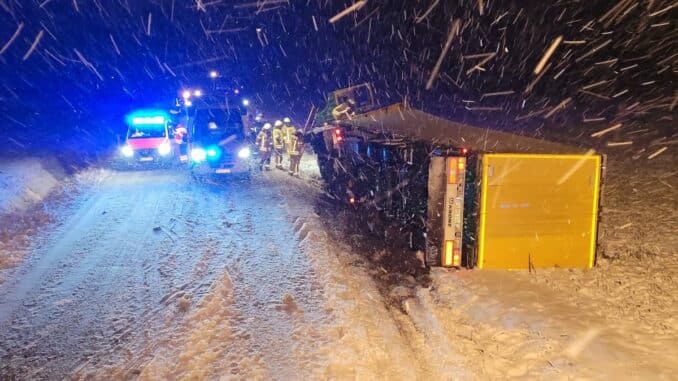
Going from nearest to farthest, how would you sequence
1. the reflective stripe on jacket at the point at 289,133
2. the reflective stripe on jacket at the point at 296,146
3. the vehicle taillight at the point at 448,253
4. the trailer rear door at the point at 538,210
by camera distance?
the trailer rear door at the point at 538,210, the vehicle taillight at the point at 448,253, the reflective stripe on jacket at the point at 296,146, the reflective stripe on jacket at the point at 289,133

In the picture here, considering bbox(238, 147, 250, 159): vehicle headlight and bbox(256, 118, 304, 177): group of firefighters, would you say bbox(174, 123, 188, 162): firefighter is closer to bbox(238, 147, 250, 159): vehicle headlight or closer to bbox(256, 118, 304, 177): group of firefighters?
bbox(238, 147, 250, 159): vehicle headlight

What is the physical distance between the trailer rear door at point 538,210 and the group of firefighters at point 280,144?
9.55 m

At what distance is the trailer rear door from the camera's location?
6617 mm

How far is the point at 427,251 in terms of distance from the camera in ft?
23.2

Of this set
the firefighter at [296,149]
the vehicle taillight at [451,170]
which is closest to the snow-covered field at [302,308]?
the vehicle taillight at [451,170]

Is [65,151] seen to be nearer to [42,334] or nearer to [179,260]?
[179,260]

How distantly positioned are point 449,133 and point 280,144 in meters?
8.48

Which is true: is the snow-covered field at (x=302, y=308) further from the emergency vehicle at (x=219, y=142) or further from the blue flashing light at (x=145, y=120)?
the blue flashing light at (x=145, y=120)

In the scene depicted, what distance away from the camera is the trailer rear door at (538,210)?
21.7 feet

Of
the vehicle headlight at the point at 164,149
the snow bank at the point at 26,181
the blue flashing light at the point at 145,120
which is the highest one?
the blue flashing light at the point at 145,120

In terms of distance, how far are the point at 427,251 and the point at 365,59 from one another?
36.9 m

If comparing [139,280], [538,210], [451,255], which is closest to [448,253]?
[451,255]

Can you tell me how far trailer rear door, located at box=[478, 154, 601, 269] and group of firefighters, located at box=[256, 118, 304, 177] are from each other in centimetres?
955

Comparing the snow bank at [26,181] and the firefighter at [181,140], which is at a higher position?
the firefighter at [181,140]
